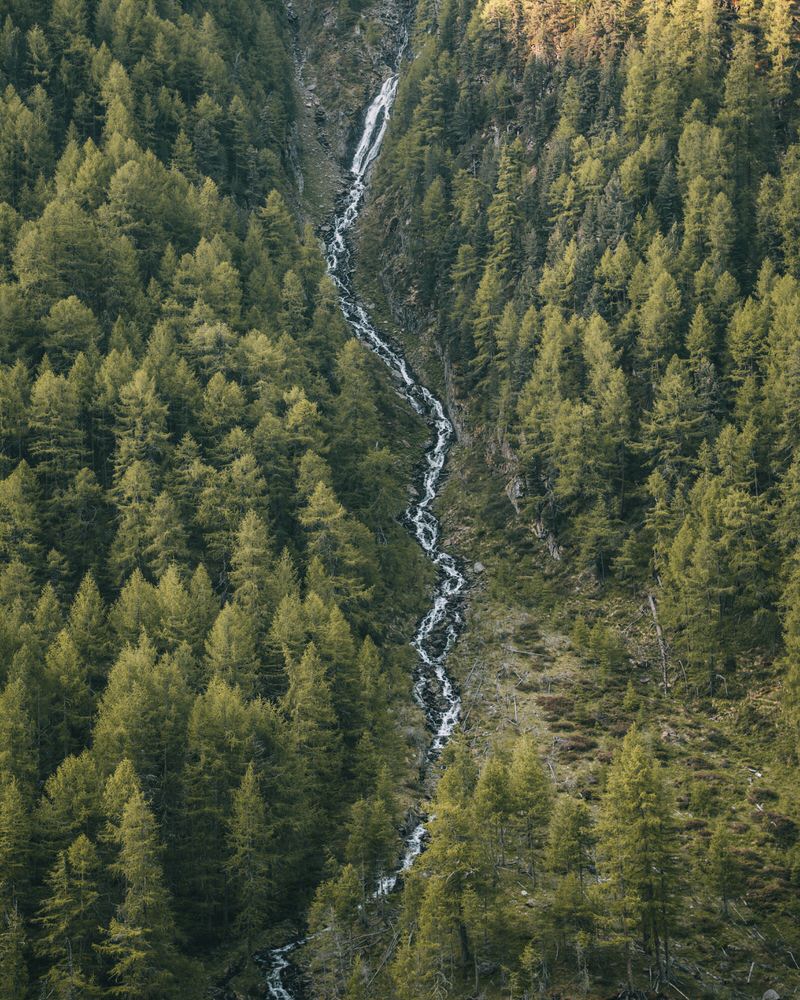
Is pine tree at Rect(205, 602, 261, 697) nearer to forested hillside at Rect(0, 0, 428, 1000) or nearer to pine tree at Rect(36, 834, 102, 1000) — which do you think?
forested hillside at Rect(0, 0, 428, 1000)

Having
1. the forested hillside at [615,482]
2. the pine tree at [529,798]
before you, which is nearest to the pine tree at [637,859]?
the forested hillside at [615,482]

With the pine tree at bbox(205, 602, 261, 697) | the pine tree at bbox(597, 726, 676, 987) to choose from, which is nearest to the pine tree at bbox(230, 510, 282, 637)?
the pine tree at bbox(205, 602, 261, 697)

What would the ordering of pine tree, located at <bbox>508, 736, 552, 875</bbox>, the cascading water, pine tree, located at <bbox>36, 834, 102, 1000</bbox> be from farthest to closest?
the cascading water < pine tree, located at <bbox>508, 736, 552, 875</bbox> < pine tree, located at <bbox>36, 834, 102, 1000</bbox>

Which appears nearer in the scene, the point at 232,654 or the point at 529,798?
the point at 529,798

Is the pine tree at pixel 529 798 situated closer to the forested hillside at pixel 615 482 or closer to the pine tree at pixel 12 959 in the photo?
the forested hillside at pixel 615 482

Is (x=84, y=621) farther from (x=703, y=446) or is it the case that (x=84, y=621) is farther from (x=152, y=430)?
(x=703, y=446)

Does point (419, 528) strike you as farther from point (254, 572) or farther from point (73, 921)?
point (73, 921)

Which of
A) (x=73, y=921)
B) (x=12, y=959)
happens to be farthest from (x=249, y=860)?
(x=12, y=959)
